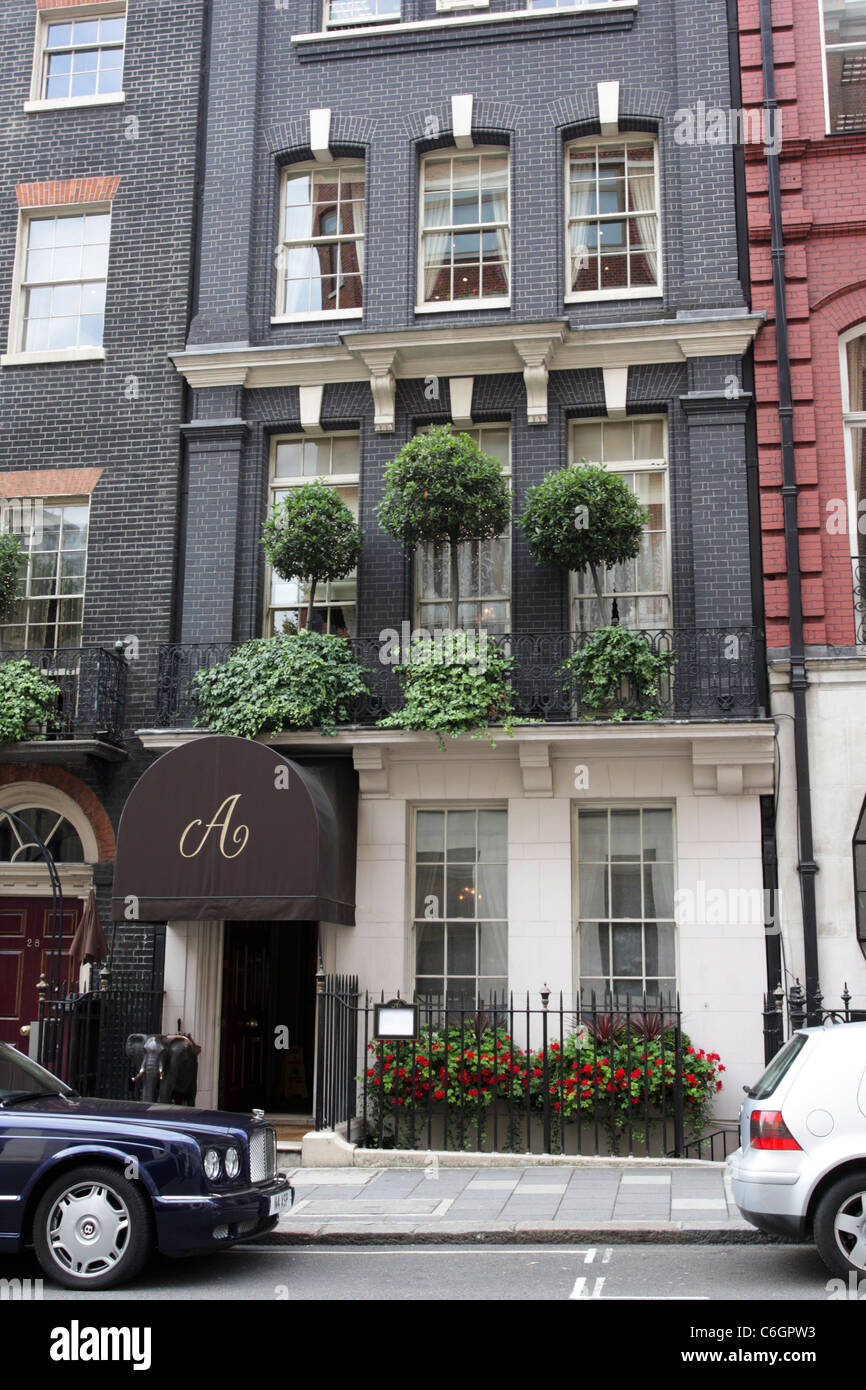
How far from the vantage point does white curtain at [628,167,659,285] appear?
16.7m

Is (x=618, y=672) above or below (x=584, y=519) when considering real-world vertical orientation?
below

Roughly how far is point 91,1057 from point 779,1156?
915cm

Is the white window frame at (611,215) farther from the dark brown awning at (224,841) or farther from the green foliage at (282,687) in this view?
the dark brown awning at (224,841)

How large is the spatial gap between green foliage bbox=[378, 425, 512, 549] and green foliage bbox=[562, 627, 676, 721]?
1821mm

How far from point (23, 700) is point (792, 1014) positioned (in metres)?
9.22

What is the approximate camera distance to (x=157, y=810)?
14.1 m

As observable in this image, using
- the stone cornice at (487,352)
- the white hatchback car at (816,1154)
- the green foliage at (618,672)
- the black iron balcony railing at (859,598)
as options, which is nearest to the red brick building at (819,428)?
the black iron balcony railing at (859,598)

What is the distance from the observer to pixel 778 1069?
8.78 metres

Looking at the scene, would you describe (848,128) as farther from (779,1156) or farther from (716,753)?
(779,1156)

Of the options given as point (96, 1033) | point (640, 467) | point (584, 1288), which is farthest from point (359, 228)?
point (584, 1288)

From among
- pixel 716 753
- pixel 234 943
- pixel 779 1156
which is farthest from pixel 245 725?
pixel 779 1156

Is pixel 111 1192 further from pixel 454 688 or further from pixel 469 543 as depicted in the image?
pixel 469 543

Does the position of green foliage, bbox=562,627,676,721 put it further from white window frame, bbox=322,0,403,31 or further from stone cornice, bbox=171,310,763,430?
white window frame, bbox=322,0,403,31

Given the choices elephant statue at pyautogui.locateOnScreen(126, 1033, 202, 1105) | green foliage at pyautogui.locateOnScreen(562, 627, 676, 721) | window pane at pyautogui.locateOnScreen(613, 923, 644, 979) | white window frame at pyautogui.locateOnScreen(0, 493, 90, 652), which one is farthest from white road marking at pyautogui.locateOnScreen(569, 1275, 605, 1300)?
white window frame at pyautogui.locateOnScreen(0, 493, 90, 652)
